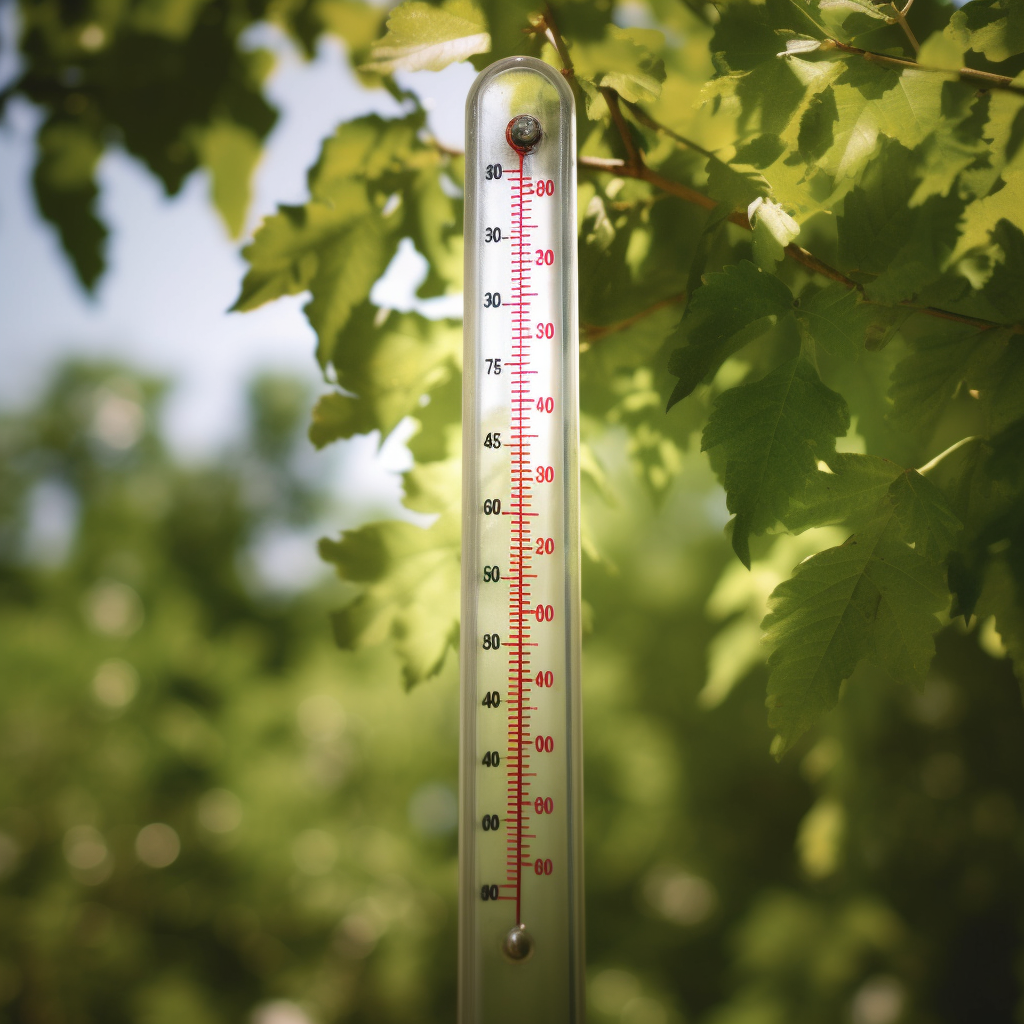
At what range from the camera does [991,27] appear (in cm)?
35

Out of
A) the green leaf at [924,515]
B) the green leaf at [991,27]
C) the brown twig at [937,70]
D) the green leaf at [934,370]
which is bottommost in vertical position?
the green leaf at [924,515]

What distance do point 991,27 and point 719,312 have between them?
8.0 inches

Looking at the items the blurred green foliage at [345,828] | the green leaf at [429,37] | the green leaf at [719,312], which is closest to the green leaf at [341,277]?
the green leaf at [429,37]

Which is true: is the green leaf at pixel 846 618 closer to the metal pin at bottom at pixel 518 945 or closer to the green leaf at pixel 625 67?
the metal pin at bottom at pixel 518 945

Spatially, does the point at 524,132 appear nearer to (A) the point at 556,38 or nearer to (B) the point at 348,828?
(A) the point at 556,38

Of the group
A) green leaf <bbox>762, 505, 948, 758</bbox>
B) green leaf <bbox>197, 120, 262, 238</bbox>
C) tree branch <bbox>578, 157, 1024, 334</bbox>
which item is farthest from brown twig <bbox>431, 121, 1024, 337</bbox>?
green leaf <bbox>197, 120, 262, 238</bbox>

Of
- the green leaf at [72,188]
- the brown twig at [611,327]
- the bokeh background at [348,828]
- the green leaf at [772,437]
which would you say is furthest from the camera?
the bokeh background at [348,828]

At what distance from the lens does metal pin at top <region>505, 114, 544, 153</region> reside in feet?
1.28

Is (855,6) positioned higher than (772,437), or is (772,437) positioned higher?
(855,6)

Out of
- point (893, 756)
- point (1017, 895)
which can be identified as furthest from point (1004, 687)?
point (1017, 895)

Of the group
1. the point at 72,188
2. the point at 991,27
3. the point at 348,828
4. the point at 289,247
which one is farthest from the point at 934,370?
the point at 348,828

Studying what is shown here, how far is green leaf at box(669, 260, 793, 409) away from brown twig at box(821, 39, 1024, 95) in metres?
0.13

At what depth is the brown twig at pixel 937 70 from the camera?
0.36 meters

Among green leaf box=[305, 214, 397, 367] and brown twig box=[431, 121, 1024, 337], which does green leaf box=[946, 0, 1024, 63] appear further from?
green leaf box=[305, 214, 397, 367]
